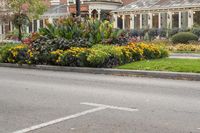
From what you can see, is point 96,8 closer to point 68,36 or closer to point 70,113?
point 68,36

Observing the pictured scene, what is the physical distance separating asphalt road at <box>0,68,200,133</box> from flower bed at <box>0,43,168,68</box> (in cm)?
260

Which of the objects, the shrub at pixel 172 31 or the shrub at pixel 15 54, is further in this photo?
the shrub at pixel 172 31

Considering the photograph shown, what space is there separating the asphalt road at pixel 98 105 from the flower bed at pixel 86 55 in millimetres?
2597

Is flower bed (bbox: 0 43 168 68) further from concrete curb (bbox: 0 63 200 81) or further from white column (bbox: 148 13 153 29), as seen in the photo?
white column (bbox: 148 13 153 29)

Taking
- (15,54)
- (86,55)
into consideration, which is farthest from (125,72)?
(15,54)

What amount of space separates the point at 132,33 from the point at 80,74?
77.1ft

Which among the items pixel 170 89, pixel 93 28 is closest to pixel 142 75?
pixel 170 89

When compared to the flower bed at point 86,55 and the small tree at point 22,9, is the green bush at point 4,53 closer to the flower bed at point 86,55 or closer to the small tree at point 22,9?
the flower bed at point 86,55

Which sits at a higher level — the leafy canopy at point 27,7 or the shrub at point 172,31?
the leafy canopy at point 27,7

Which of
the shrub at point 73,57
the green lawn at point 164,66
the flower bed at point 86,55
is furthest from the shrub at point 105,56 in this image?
the green lawn at point 164,66

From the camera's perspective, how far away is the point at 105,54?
54.9 ft

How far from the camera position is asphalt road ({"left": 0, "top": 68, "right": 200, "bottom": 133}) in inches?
296

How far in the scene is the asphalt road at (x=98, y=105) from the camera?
7.53 meters

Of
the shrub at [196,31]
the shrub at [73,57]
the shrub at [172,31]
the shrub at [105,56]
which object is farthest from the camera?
the shrub at [172,31]
